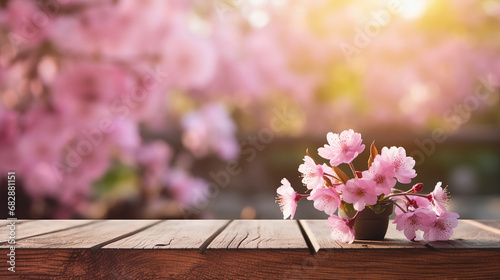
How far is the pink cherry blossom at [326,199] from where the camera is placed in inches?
37.6

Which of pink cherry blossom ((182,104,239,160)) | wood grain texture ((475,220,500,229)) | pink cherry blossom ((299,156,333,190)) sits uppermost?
pink cherry blossom ((182,104,239,160))

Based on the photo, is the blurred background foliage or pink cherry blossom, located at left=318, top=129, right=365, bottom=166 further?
the blurred background foliage

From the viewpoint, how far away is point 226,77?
9.18 ft

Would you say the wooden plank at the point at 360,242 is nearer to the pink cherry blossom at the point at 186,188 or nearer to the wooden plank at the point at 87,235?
the wooden plank at the point at 87,235

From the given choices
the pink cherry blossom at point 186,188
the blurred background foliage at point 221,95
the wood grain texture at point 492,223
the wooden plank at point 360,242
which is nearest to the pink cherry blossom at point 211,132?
the blurred background foliage at point 221,95

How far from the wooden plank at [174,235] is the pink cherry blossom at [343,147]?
0.29 metres

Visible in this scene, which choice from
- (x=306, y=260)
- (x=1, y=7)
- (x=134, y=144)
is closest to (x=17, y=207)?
(x=134, y=144)

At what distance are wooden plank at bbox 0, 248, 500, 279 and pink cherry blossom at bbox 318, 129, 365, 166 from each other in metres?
0.17

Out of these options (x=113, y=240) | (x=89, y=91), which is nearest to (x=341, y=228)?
(x=113, y=240)

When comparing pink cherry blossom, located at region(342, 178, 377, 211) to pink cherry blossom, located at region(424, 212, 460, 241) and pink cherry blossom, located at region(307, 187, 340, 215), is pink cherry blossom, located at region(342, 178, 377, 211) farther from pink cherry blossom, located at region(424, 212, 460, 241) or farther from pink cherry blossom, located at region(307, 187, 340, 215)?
pink cherry blossom, located at region(424, 212, 460, 241)

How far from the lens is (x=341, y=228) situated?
3.20ft

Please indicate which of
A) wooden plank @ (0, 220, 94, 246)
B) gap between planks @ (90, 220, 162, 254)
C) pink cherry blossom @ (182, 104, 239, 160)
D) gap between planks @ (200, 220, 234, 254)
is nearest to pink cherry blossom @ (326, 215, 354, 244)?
gap between planks @ (200, 220, 234, 254)

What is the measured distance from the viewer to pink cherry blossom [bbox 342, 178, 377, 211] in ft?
3.06

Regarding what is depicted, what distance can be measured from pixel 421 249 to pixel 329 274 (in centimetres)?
16
